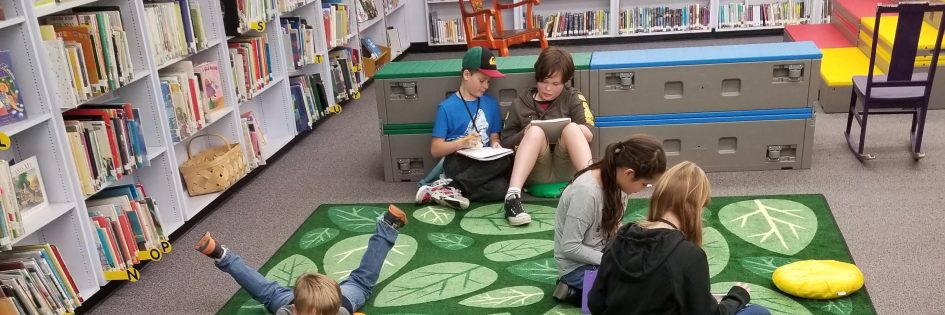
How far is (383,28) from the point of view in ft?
25.4

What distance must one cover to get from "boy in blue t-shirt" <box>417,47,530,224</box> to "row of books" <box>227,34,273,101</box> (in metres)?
1.23

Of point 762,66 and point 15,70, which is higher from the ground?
point 15,70

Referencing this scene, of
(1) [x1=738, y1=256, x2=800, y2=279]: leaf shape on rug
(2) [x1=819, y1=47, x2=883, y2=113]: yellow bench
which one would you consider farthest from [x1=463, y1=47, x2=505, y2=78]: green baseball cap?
(2) [x1=819, y1=47, x2=883, y2=113]: yellow bench

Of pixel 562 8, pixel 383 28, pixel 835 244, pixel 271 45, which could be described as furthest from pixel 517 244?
pixel 562 8

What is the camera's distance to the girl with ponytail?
256 cm

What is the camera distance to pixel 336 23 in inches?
239

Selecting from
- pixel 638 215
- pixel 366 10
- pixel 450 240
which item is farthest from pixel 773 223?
pixel 366 10

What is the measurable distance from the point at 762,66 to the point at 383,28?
14.3 feet

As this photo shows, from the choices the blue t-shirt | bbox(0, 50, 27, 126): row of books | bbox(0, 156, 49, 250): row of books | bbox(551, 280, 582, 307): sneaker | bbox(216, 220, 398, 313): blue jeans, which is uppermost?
bbox(0, 50, 27, 126): row of books

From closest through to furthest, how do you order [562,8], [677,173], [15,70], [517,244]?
[677,173]
[15,70]
[517,244]
[562,8]

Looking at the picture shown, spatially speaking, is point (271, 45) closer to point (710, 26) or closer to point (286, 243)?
point (286, 243)

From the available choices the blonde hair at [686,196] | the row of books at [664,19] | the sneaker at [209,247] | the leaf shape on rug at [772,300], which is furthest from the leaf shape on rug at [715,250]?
the row of books at [664,19]

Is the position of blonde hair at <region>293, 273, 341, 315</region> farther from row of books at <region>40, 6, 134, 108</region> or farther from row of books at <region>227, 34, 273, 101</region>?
row of books at <region>227, 34, 273, 101</region>

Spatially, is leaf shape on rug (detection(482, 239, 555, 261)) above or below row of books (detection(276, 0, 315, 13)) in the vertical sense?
below
